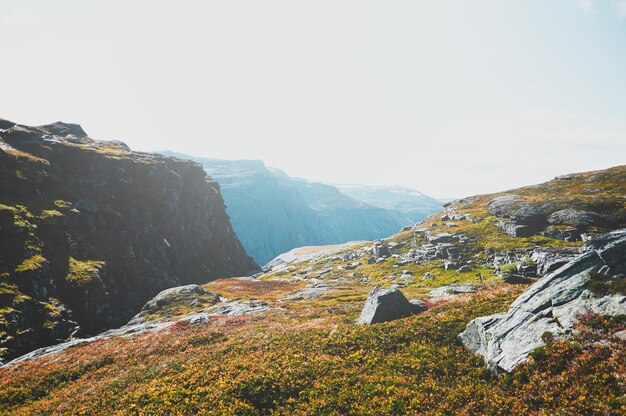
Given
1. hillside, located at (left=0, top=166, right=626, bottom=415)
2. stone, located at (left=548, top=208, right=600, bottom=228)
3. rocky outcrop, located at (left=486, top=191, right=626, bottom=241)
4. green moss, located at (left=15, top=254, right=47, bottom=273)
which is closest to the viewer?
hillside, located at (left=0, top=166, right=626, bottom=415)

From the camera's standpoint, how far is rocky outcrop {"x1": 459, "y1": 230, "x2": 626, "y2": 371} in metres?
19.4

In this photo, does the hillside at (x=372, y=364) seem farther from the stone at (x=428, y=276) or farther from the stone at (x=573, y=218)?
the stone at (x=573, y=218)

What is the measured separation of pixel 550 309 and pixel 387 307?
50.5 feet

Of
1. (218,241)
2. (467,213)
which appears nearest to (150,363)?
(467,213)

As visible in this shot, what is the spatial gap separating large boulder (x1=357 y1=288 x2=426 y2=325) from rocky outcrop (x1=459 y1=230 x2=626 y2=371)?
8.98 meters

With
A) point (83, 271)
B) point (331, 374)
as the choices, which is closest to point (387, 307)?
point (331, 374)

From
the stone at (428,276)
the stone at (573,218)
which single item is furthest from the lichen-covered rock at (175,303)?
the stone at (573,218)

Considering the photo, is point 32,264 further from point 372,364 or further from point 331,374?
point 372,364

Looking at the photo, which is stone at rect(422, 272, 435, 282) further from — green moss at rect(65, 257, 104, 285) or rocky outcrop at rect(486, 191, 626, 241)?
green moss at rect(65, 257, 104, 285)

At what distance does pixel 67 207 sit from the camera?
109m

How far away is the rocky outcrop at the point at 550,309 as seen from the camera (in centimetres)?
1939

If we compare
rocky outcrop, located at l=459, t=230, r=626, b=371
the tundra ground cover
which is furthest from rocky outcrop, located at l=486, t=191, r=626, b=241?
rocky outcrop, located at l=459, t=230, r=626, b=371

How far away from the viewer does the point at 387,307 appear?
111 feet

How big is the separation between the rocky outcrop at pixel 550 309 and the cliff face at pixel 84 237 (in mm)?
77309
